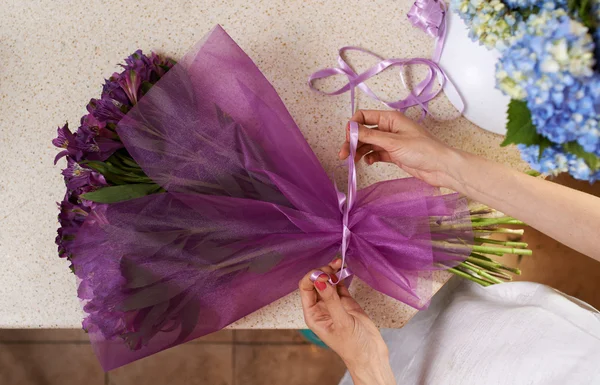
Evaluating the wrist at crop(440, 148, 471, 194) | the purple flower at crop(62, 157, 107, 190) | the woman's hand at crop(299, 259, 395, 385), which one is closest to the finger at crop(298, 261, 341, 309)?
the woman's hand at crop(299, 259, 395, 385)

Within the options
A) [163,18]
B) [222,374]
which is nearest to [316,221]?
[163,18]

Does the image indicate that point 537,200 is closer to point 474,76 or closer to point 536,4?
point 474,76

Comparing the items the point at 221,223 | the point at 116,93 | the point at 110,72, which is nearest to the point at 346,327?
the point at 221,223

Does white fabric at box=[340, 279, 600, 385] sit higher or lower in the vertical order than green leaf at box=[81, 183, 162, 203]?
lower

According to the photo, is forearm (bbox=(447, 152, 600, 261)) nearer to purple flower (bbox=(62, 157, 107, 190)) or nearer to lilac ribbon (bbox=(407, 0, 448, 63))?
lilac ribbon (bbox=(407, 0, 448, 63))

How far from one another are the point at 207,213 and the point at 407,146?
1.02ft

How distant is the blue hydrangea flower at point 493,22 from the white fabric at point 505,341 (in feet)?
1.69

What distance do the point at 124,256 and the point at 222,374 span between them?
1048 mm

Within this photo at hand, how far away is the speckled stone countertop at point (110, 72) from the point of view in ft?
2.76

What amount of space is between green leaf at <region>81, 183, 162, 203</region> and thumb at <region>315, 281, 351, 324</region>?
289mm

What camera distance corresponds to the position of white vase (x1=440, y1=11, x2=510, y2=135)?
71 cm

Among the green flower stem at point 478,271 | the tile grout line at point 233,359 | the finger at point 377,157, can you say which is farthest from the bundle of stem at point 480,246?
the tile grout line at point 233,359

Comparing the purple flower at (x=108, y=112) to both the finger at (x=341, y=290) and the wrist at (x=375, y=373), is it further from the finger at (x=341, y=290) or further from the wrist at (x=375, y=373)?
the wrist at (x=375, y=373)

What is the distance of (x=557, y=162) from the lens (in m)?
0.49
